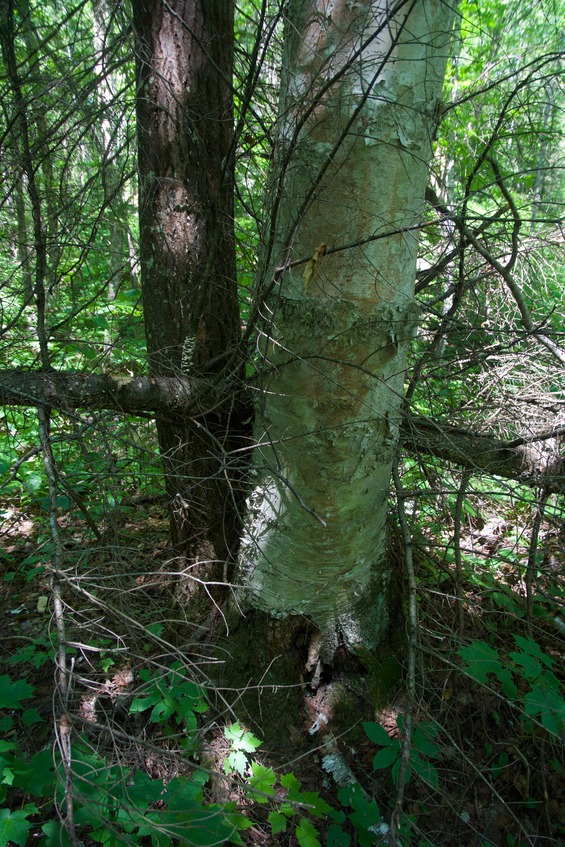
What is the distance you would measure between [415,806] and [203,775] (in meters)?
Result: 0.86

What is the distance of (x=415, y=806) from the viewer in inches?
78.6

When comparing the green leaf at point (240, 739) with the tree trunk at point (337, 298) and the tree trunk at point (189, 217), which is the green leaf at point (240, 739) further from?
the tree trunk at point (189, 217)

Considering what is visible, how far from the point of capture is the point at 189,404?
2.03 metres

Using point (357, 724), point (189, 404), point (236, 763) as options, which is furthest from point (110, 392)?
point (357, 724)

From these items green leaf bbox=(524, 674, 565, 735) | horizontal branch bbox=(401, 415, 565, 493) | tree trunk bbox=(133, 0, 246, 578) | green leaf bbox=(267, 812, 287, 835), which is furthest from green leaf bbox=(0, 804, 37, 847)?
horizontal branch bbox=(401, 415, 565, 493)

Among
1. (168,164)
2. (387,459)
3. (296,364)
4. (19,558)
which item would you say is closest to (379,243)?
(296,364)

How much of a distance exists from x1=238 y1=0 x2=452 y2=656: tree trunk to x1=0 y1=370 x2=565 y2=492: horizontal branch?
0.81 feet

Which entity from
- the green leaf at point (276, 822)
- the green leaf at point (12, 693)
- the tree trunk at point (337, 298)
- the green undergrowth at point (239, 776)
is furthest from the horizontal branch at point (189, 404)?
the green leaf at point (276, 822)

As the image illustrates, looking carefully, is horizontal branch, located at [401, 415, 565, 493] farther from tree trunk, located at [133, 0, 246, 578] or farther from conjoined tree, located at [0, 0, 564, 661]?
tree trunk, located at [133, 0, 246, 578]

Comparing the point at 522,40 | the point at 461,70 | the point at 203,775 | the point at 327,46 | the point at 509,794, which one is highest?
the point at 461,70

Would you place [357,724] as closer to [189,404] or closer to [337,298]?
[189,404]

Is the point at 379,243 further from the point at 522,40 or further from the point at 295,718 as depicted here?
the point at 522,40

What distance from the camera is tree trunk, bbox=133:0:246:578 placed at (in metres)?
1.92

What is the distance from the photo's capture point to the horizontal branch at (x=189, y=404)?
1.86 m
